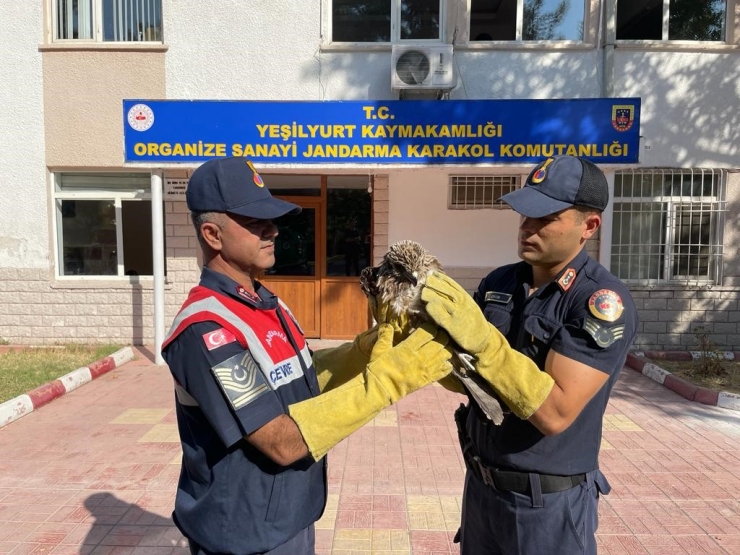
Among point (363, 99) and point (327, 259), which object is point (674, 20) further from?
point (327, 259)

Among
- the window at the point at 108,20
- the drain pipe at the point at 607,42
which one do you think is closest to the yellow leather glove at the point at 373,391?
the drain pipe at the point at 607,42

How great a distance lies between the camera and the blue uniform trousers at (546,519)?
1.72 metres

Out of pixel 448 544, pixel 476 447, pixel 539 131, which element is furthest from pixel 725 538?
pixel 539 131

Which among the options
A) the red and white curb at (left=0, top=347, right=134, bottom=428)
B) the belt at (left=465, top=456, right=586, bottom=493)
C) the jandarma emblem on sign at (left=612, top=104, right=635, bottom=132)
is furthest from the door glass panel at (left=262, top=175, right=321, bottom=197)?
the belt at (left=465, top=456, right=586, bottom=493)

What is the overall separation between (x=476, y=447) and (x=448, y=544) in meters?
1.42

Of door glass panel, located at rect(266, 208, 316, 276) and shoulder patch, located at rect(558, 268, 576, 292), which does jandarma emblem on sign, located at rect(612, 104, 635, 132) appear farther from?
shoulder patch, located at rect(558, 268, 576, 292)

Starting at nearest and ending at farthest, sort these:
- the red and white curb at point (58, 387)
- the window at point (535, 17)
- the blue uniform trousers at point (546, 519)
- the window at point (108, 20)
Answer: the blue uniform trousers at point (546, 519) < the red and white curb at point (58, 387) < the window at point (535, 17) < the window at point (108, 20)

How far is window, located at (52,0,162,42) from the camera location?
294 inches

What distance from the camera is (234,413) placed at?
1393mm

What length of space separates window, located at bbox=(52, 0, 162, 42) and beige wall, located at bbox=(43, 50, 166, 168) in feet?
1.21

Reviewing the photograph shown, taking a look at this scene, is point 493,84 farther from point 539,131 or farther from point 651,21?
point 651,21

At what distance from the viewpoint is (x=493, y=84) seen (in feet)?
24.1

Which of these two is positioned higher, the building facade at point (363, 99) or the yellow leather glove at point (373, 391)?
the building facade at point (363, 99)

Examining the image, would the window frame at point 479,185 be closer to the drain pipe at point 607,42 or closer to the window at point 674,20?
the drain pipe at point 607,42
